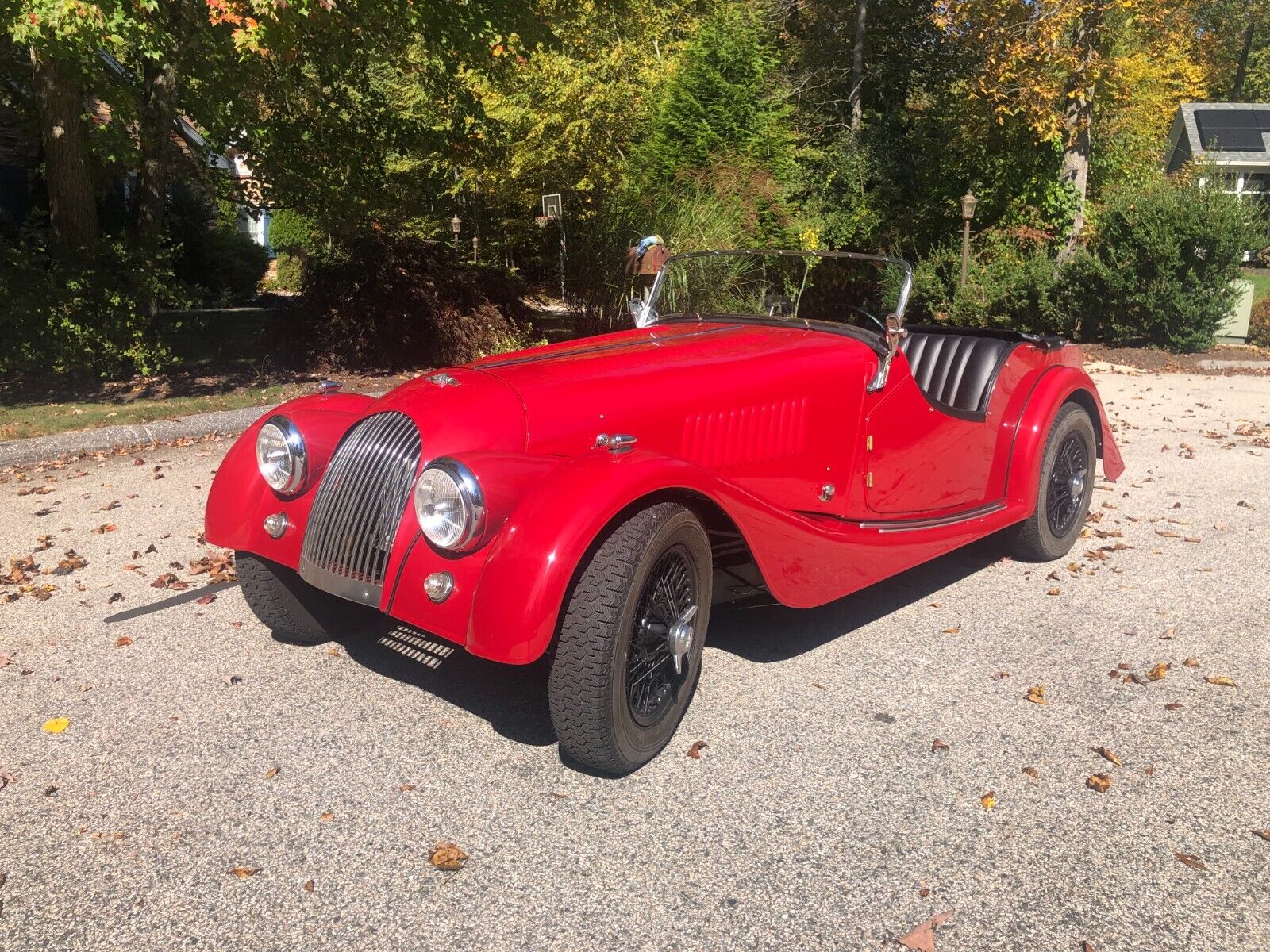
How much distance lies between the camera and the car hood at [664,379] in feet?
11.0

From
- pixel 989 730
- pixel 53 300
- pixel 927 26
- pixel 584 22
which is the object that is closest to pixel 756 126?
pixel 584 22

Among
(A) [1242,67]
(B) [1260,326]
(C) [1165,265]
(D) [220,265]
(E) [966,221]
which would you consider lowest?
(B) [1260,326]

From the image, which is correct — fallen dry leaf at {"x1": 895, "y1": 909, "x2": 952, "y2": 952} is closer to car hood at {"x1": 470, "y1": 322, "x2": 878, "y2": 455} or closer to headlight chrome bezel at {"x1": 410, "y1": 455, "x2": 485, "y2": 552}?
headlight chrome bezel at {"x1": 410, "y1": 455, "x2": 485, "y2": 552}

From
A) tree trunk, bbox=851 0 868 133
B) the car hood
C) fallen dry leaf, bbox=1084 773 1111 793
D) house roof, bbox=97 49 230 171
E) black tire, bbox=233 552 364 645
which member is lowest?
fallen dry leaf, bbox=1084 773 1111 793

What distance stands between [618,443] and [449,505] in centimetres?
57

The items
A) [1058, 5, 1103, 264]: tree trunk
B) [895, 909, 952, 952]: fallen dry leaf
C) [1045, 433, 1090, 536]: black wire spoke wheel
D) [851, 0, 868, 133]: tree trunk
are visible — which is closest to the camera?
[895, 909, 952, 952]: fallen dry leaf

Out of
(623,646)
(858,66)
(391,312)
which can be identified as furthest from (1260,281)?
(623,646)

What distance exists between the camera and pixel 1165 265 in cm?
1366

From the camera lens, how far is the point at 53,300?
9289 mm

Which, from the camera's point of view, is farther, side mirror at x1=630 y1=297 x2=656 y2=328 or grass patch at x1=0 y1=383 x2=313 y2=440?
grass patch at x1=0 y1=383 x2=313 y2=440

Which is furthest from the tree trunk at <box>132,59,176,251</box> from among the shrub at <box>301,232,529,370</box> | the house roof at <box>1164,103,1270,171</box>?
the house roof at <box>1164,103,1270,171</box>

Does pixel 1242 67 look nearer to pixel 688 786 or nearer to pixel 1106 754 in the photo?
pixel 1106 754

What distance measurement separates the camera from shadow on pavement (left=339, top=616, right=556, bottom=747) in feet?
11.3

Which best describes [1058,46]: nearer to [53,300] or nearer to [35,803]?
[53,300]
